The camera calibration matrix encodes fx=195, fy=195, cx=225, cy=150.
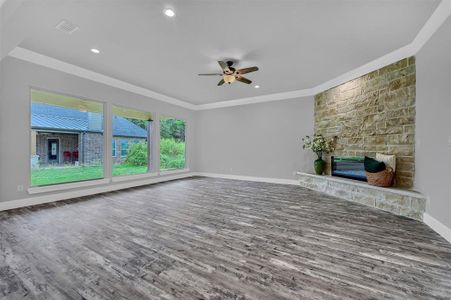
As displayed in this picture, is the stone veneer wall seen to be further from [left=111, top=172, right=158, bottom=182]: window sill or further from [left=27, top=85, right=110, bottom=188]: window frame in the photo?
[left=27, top=85, right=110, bottom=188]: window frame

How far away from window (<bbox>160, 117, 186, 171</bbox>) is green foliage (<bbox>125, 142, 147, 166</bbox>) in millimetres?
589

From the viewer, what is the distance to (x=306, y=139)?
597cm

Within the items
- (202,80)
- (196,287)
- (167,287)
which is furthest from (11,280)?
(202,80)

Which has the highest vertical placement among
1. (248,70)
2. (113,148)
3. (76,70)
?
(76,70)

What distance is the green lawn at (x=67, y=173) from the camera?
4.03 metres

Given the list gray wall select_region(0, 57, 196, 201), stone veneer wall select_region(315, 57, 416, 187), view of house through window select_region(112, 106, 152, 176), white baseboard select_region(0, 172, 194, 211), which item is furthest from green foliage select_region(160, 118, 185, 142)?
stone veneer wall select_region(315, 57, 416, 187)

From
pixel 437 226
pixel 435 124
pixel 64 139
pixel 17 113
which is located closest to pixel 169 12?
pixel 17 113

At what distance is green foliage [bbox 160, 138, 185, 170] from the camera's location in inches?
267

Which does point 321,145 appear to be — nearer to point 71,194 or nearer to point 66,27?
point 66,27

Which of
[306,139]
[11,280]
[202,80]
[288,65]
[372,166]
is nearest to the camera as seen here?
[11,280]

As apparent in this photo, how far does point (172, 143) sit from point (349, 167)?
562 cm

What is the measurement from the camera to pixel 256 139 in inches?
272

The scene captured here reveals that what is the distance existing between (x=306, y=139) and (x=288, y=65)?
2.55 metres

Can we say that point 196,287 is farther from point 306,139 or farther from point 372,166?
point 306,139
